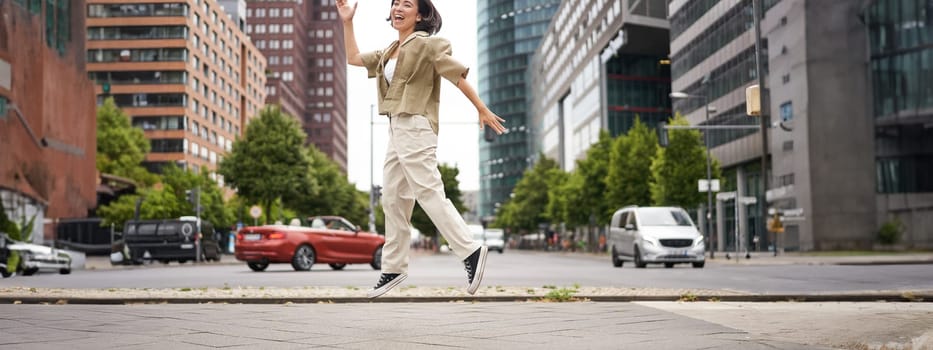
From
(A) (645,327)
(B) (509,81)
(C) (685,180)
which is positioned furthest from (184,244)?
(B) (509,81)

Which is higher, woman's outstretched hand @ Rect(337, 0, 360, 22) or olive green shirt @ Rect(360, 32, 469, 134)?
woman's outstretched hand @ Rect(337, 0, 360, 22)

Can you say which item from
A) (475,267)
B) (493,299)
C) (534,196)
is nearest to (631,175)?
(534,196)

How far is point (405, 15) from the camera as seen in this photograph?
602 cm

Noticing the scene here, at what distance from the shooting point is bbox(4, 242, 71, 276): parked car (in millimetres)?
22812

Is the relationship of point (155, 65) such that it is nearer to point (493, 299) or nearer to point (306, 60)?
point (306, 60)

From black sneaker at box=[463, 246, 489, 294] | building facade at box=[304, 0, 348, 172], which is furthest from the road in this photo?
building facade at box=[304, 0, 348, 172]

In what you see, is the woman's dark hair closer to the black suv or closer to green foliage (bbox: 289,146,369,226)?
the black suv

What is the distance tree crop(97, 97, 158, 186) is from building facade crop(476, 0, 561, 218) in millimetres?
83232

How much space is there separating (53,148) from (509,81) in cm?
12364

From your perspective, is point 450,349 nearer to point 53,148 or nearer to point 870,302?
point 870,302

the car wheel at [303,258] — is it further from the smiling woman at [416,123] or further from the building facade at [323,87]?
the building facade at [323,87]

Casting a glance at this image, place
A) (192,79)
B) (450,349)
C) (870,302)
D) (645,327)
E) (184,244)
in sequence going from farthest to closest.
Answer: (192,79) < (184,244) < (870,302) < (645,327) < (450,349)

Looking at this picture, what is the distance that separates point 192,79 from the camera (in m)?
94.5

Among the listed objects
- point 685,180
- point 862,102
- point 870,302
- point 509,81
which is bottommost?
point 870,302
